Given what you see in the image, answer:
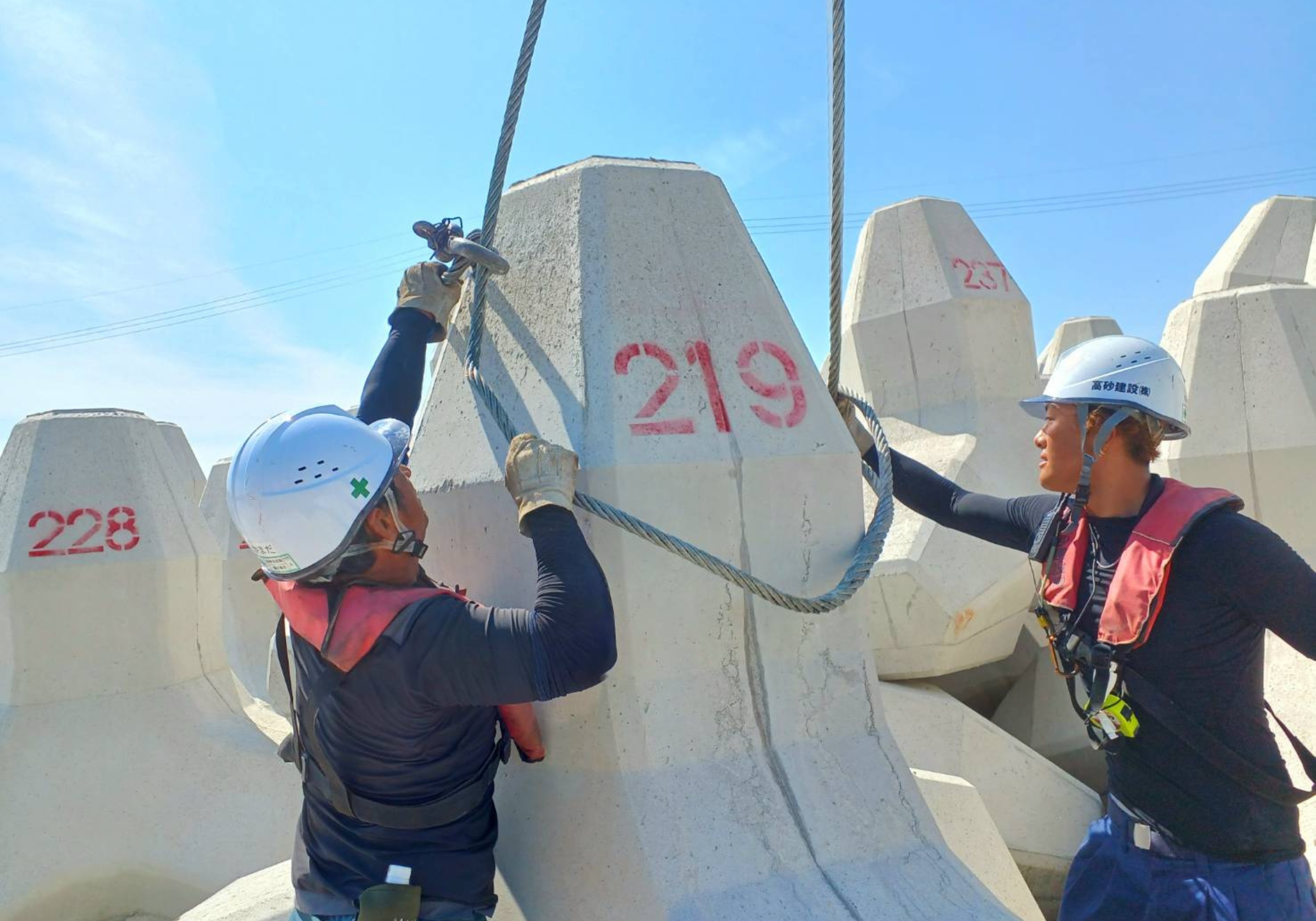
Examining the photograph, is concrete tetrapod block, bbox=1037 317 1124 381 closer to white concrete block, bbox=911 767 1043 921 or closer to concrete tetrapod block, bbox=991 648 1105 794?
concrete tetrapod block, bbox=991 648 1105 794

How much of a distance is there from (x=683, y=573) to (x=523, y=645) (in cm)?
62

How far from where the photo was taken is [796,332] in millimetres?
2797

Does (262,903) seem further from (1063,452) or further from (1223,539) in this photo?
(1223,539)

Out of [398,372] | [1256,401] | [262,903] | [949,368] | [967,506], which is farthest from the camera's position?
[949,368]

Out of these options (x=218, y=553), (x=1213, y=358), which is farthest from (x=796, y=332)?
(x=218, y=553)

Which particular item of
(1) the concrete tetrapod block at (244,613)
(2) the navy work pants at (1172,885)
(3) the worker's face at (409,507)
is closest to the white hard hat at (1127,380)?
(2) the navy work pants at (1172,885)

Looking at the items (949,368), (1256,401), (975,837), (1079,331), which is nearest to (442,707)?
(975,837)

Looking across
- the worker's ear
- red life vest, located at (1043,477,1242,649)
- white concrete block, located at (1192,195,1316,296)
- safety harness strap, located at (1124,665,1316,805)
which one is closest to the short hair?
red life vest, located at (1043,477,1242,649)

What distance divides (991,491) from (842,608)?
152 inches

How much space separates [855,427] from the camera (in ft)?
9.98

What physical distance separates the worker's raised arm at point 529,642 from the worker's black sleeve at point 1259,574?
122 cm

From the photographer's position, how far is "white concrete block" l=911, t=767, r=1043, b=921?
3.04m

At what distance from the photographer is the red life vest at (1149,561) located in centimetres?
199

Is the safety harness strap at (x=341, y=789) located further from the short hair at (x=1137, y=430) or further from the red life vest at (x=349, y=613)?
the short hair at (x=1137, y=430)
